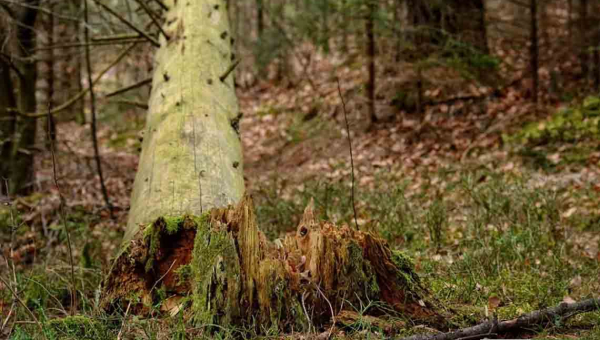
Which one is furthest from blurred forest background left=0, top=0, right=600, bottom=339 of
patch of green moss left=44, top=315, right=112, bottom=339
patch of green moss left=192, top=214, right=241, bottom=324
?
patch of green moss left=192, top=214, right=241, bottom=324

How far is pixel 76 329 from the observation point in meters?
2.91

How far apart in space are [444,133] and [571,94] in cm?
232

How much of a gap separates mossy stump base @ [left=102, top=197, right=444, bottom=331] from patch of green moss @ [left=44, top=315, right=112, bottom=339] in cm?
31

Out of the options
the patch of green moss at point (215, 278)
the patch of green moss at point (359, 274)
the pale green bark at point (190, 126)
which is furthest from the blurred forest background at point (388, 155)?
the pale green bark at point (190, 126)

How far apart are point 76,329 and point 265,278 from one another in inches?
38.0

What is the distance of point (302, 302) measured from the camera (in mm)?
2877

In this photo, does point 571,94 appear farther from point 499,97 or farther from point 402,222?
point 402,222

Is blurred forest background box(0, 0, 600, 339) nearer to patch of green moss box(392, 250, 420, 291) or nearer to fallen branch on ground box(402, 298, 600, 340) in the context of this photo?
fallen branch on ground box(402, 298, 600, 340)

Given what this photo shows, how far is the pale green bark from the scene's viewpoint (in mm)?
3945

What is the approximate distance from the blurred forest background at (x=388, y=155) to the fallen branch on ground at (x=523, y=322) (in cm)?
6

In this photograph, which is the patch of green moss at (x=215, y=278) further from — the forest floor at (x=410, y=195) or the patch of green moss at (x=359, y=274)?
the patch of green moss at (x=359, y=274)

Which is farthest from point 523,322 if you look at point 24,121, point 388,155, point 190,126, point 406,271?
point 24,121

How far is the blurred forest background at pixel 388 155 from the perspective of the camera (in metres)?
4.01

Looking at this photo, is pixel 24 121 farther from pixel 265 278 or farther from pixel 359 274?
pixel 359 274
